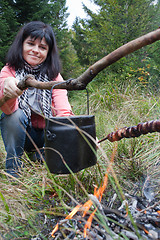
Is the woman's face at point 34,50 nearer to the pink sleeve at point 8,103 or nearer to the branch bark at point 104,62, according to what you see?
the pink sleeve at point 8,103

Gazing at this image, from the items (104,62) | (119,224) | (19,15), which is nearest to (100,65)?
(104,62)

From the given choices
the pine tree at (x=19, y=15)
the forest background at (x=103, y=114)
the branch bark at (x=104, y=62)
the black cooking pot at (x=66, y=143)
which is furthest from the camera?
the pine tree at (x=19, y=15)

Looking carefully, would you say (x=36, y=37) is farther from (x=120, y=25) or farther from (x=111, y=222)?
(x=120, y=25)

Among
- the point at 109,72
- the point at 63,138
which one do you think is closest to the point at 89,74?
the point at 63,138

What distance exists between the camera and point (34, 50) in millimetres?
1979

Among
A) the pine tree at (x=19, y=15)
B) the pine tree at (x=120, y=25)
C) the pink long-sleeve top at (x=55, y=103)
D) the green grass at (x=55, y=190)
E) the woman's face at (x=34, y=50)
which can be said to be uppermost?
the pine tree at (x=19, y=15)

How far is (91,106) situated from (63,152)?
2985mm

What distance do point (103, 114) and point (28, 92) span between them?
4.78 feet

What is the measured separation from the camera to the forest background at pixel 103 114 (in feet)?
3.78

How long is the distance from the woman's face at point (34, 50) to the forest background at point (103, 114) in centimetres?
105

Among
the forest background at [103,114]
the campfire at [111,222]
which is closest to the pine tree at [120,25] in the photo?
the forest background at [103,114]

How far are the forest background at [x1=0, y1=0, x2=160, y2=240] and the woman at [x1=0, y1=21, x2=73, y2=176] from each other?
0.31m

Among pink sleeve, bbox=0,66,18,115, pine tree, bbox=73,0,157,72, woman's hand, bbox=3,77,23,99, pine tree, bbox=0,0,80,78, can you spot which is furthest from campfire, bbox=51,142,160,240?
pine tree, bbox=0,0,80,78

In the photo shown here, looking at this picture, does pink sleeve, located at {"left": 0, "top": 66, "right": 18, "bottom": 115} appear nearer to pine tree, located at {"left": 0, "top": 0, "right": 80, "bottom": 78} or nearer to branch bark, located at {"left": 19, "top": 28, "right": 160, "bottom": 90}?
branch bark, located at {"left": 19, "top": 28, "right": 160, "bottom": 90}
